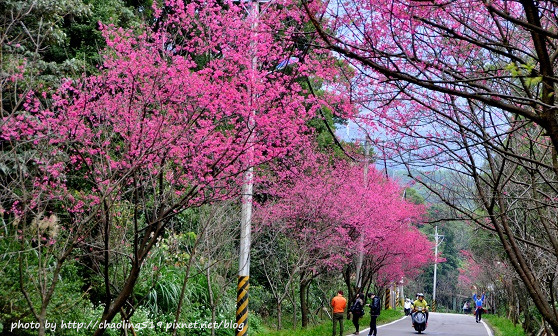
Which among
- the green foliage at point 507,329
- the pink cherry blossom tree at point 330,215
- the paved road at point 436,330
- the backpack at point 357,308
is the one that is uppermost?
the pink cherry blossom tree at point 330,215

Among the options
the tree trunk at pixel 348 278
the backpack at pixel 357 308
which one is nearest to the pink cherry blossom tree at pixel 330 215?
the tree trunk at pixel 348 278

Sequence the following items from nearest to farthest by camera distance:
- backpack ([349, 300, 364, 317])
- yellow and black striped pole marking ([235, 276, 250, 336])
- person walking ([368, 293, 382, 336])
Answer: yellow and black striped pole marking ([235, 276, 250, 336]) → person walking ([368, 293, 382, 336]) → backpack ([349, 300, 364, 317])

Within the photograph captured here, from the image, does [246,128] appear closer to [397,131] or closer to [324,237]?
[397,131]

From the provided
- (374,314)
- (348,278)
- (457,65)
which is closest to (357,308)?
(374,314)

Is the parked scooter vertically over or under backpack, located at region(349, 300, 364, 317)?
under

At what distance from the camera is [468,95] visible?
3.88 metres

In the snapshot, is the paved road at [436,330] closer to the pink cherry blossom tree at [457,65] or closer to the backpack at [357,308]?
the backpack at [357,308]

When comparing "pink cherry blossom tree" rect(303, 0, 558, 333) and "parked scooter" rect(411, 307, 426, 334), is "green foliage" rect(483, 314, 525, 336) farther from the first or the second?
"pink cherry blossom tree" rect(303, 0, 558, 333)

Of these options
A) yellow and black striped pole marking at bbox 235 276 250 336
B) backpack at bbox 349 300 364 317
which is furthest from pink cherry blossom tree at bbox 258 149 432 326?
yellow and black striped pole marking at bbox 235 276 250 336

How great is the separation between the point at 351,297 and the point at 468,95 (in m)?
24.8

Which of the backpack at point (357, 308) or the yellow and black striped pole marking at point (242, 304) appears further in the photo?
the backpack at point (357, 308)

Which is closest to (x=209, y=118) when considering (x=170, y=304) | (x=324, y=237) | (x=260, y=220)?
(x=170, y=304)

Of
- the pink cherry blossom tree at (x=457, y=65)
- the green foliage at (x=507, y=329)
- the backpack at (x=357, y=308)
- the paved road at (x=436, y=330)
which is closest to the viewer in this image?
the pink cherry blossom tree at (x=457, y=65)

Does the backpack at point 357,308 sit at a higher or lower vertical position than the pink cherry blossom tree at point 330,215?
lower
